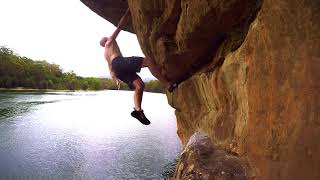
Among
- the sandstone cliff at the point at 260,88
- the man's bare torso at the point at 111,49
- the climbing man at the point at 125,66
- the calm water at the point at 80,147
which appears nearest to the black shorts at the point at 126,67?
the climbing man at the point at 125,66

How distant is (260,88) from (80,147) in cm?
2203

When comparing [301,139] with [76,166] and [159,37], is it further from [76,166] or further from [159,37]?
[76,166]

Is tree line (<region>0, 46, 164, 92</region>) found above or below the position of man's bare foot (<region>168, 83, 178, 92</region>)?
above

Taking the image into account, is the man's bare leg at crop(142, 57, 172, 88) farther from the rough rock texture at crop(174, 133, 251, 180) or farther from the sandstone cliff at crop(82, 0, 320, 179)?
the rough rock texture at crop(174, 133, 251, 180)

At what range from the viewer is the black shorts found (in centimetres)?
624

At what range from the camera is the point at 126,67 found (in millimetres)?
6227

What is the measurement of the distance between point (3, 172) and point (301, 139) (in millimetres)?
17933

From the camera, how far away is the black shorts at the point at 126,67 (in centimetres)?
624

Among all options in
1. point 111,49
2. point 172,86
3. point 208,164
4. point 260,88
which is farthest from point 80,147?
point 260,88

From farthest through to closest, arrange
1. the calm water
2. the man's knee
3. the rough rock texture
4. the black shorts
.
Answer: the calm water → the man's knee → the black shorts → the rough rock texture

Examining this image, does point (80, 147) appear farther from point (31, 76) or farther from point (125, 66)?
point (31, 76)

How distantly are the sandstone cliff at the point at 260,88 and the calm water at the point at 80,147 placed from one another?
14442 millimetres

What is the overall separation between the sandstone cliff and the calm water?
14442mm

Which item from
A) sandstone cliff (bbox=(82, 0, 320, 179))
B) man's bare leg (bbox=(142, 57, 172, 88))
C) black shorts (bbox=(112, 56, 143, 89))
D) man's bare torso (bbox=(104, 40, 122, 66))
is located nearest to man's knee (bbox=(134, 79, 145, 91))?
black shorts (bbox=(112, 56, 143, 89))
